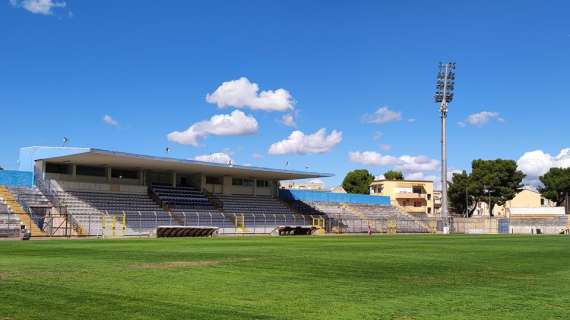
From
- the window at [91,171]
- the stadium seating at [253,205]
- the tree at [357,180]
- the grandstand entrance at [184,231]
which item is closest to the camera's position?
the grandstand entrance at [184,231]

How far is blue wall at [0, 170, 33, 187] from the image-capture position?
50844 millimetres

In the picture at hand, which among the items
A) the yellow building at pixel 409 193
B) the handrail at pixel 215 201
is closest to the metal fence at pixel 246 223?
the handrail at pixel 215 201

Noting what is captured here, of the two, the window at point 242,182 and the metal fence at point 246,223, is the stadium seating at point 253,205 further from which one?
the metal fence at point 246,223

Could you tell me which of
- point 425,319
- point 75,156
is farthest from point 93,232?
point 425,319

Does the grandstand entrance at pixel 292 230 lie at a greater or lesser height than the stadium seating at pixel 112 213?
lesser

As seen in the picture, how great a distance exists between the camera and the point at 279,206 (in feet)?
237

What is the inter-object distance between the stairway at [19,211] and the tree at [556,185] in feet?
333

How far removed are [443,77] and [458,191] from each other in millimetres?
44858

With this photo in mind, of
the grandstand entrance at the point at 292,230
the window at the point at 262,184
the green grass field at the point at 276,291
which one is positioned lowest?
the grandstand entrance at the point at 292,230

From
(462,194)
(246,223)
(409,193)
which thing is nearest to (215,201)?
(246,223)

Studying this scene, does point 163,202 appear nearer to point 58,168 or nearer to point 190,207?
point 190,207

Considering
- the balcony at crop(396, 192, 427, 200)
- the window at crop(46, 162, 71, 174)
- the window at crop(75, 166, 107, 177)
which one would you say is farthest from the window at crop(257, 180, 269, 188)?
the balcony at crop(396, 192, 427, 200)

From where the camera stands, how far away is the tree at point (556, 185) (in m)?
118

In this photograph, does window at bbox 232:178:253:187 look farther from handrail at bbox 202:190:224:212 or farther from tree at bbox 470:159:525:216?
tree at bbox 470:159:525:216
